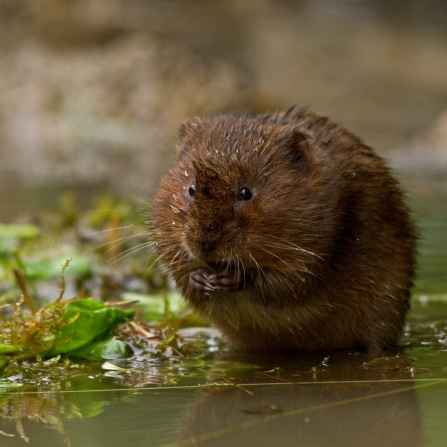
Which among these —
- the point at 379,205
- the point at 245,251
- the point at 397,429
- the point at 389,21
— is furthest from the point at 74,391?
the point at 389,21

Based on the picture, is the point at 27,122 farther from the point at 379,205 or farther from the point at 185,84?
the point at 379,205

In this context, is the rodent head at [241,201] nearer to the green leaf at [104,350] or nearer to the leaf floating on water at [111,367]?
the green leaf at [104,350]

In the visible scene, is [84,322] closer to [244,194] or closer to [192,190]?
[192,190]

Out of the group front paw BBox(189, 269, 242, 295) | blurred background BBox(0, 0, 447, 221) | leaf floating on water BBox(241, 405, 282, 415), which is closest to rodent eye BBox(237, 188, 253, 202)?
front paw BBox(189, 269, 242, 295)

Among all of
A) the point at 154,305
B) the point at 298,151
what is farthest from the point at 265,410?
the point at 154,305

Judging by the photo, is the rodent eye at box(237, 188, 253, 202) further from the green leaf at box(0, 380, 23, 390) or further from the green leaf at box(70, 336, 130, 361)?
the green leaf at box(0, 380, 23, 390)

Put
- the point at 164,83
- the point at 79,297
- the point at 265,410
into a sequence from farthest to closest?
1. the point at 164,83
2. the point at 79,297
3. the point at 265,410

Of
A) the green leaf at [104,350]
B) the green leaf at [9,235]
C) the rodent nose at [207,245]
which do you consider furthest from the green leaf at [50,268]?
the rodent nose at [207,245]
